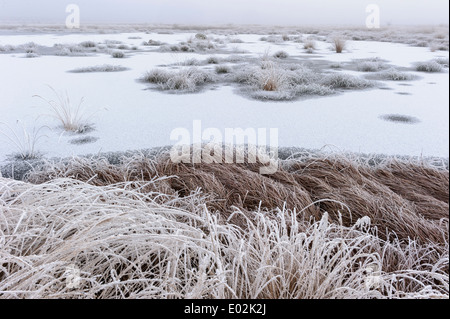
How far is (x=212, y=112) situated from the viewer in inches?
73.0

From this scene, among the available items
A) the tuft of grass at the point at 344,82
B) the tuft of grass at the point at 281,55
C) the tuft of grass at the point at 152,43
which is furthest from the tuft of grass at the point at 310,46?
the tuft of grass at the point at 152,43

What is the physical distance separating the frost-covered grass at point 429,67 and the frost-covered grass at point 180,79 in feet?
5.49

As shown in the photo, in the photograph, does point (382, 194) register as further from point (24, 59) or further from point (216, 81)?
point (24, 59)

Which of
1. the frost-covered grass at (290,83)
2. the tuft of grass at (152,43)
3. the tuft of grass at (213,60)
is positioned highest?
the tuft of grass at (152,43)

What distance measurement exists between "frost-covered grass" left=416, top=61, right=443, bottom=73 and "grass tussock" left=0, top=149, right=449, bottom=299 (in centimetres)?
175

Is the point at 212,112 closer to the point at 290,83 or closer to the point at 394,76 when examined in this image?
the point at 290,83

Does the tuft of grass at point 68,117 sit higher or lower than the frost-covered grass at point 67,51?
lower

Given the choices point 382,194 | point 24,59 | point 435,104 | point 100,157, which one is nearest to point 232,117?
point 100,157

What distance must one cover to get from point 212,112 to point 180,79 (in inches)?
26.9

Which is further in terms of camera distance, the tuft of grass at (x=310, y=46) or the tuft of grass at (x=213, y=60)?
the tuft of grass at (x=310, y=46)

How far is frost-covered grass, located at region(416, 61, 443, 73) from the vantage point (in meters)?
2.62

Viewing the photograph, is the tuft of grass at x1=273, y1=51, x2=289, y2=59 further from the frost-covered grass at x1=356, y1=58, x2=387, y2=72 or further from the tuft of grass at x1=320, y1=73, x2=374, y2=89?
the tuft of grass at x1=320, y1=73, x2=374, y2=89

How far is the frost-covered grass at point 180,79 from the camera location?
238 centimetres

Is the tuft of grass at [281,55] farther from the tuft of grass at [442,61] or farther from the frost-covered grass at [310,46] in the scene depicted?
the tuft of grass at [442,61]
